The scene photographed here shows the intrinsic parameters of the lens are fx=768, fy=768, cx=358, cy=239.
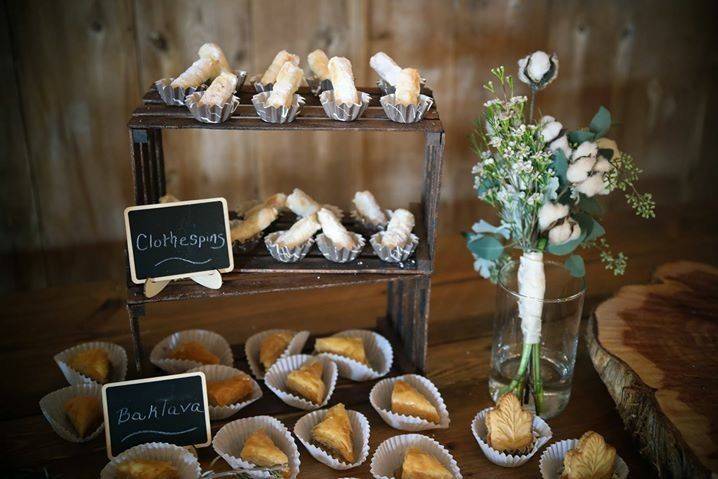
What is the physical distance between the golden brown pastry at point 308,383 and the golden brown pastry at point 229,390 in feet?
0.31

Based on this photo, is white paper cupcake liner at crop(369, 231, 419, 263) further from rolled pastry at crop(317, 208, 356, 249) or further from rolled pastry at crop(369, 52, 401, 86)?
rolled pastry at crop(369, 52, 401, 86)

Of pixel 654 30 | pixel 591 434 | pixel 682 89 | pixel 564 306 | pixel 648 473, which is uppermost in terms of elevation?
pixel 654 30

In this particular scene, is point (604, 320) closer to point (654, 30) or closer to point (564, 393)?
point (564, 393)

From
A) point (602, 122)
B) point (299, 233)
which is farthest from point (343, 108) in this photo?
point (602, 122)

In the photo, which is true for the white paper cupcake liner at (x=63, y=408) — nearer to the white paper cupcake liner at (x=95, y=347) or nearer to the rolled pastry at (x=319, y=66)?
the white paper cupcake liner at (x=95, y=347)

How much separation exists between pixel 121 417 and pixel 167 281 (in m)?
0.27

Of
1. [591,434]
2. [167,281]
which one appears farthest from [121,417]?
[591,434]

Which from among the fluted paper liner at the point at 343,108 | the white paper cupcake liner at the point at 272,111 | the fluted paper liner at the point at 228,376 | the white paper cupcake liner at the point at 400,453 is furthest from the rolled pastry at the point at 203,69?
the white paper cupcake liner at the point at 400,453

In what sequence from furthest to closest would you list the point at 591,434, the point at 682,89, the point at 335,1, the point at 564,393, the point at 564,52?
the point at 682,89 → the point at 564,52 → the point at 335,1 → the point at 564,393 → the point at 591,434


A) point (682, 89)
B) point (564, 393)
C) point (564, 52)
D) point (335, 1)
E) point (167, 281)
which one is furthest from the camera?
point (682, 89)

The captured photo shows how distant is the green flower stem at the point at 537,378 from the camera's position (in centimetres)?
159

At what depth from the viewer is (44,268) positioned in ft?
7.36

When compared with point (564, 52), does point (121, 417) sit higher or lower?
lower

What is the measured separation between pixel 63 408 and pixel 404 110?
920 mm
